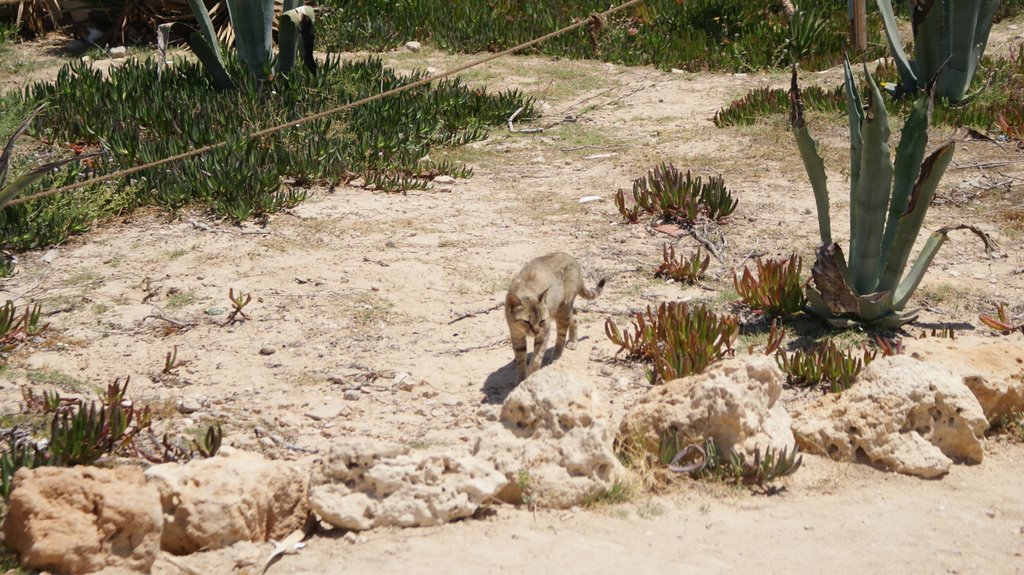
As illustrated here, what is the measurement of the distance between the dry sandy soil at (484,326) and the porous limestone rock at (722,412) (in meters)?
0.29

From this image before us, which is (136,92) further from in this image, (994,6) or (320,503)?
(994,6)

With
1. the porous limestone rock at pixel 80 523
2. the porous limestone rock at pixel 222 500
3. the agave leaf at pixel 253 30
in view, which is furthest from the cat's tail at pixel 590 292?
the agave leaf at pixel 253 30

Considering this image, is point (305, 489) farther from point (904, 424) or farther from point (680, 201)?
point (680, 201)

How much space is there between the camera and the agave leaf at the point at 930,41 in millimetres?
11203

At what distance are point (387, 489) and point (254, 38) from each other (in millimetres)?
8434

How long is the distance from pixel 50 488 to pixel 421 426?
2.05 m

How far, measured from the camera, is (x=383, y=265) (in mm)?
8062

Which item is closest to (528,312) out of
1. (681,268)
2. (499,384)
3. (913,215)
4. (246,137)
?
(499,384)

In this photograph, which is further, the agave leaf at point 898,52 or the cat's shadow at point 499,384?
the agave leaf at point 898,52

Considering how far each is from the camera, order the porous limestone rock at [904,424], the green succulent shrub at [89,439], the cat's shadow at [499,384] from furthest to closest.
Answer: the cat's shadow at [499,384], the porous limestone rock at [904,424], the green succulent shrub at [89,439]

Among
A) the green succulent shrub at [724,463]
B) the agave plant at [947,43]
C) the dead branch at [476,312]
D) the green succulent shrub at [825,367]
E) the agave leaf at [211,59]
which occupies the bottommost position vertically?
the green succulent shrub at [724,463]

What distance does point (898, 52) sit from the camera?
11.3 m

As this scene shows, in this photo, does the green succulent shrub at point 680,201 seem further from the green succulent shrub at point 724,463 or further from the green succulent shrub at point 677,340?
the green succulent shrub at point 724,463

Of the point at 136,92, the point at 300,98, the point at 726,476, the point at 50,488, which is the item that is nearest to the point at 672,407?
the point at 726,476
